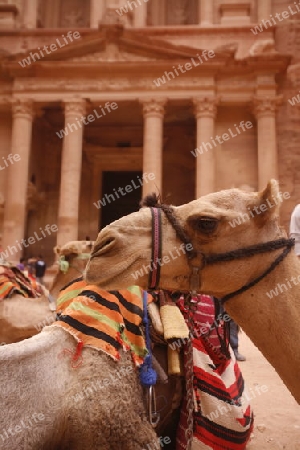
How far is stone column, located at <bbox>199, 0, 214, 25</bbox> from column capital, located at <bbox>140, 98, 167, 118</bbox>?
586 cm

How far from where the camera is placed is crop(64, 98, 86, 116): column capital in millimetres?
20719

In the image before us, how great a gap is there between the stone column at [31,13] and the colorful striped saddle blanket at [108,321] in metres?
25.2

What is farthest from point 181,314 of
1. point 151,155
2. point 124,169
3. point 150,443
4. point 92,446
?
point 124,169

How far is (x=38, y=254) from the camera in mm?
23438

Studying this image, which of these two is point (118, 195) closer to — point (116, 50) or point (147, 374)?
point (116, 50)

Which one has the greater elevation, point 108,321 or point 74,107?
point 74,107

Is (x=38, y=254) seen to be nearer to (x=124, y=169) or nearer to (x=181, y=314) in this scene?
(x=124, y=169)

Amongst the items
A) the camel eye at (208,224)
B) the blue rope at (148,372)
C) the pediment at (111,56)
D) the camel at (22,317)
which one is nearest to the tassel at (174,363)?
the blue rope at (148,372)

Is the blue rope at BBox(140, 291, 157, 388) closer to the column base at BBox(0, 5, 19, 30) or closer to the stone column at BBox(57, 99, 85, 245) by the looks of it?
the stone column at BBox(57, 99, 85, 245)

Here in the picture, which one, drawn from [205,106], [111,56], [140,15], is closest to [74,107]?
[111,56]

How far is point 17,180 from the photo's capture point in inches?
798

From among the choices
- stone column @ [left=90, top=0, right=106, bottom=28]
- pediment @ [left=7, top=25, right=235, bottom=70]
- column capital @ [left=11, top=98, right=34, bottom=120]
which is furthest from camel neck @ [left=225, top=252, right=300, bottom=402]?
stone column @ [left=90, top=0, right=106, bottom=28]

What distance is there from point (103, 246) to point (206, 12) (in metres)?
24.2

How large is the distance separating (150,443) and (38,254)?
Answer: 860 inches
